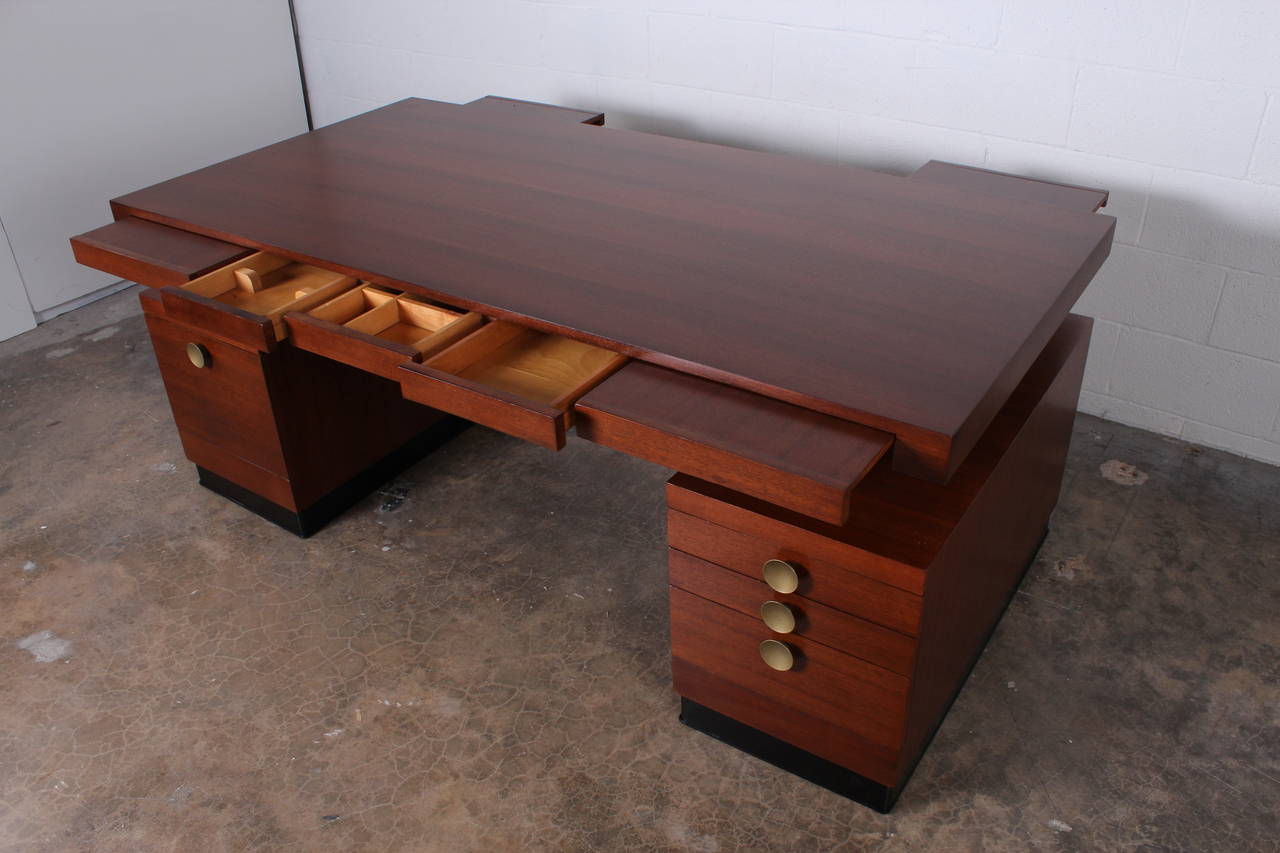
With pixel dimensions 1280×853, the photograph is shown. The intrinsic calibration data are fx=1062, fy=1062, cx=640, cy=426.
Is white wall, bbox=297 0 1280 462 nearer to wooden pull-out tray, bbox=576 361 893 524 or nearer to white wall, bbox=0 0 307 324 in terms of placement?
white wall, bbox=0 0 307 324

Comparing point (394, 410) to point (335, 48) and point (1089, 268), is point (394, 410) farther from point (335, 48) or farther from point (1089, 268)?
point (335, 48)

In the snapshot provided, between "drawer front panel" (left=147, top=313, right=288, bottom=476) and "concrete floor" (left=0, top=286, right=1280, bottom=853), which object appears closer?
"concrete floor" (left=0, top=286, right=1280, bottom=853)

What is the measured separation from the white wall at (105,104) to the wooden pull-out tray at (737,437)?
216 centimetres

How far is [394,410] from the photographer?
219cm

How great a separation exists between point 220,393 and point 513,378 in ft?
2.50

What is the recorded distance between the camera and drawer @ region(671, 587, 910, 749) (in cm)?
140

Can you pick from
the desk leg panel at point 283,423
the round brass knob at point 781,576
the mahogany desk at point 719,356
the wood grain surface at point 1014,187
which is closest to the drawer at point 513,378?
the mahogany desk at point 719,356

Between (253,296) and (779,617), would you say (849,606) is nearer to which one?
(779,617)

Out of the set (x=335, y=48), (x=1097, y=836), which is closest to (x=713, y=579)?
(x=1097, y=836)

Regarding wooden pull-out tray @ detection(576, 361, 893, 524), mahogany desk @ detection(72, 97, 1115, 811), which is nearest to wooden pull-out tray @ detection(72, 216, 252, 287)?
mahogany desk @ detection(72, 97, 1115, 811)

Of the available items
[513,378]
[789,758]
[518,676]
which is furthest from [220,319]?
[789,758]

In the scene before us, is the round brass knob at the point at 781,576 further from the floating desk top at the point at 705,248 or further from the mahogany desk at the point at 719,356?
the floating desk top at the point at 705,248

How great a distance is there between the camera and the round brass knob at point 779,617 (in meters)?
1.38

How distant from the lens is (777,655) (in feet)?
4.72
